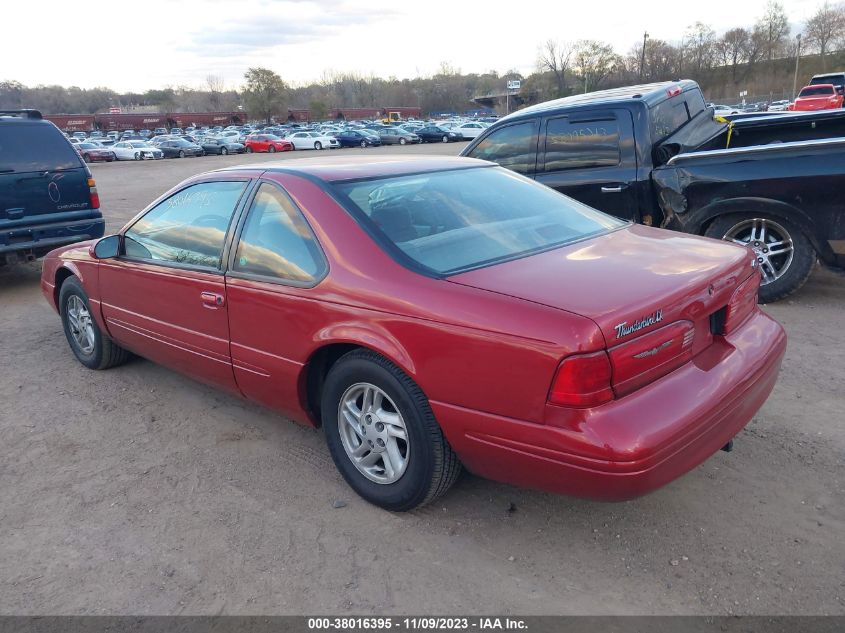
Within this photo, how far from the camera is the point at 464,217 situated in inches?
128

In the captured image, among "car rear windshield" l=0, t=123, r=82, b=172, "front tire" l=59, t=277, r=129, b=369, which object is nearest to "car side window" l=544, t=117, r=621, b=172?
"front tire" l=59, t=277, r=129, b=369

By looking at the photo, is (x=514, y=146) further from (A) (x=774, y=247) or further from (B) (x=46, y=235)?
(B) (x=46, y=235)

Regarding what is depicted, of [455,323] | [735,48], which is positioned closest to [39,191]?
[455,323]

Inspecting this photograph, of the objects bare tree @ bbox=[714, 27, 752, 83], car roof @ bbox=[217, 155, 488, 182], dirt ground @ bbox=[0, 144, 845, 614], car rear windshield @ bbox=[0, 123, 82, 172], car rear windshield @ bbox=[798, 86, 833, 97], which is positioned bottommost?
dirt ground @ bbox=[0, 144, 845, 614]

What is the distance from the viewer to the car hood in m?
2.38

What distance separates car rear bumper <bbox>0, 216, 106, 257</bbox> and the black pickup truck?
473cm

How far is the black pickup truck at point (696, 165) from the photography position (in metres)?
5.25

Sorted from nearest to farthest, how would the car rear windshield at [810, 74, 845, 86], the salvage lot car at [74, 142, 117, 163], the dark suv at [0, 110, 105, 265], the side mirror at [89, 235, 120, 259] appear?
the side mirror at [89, 235, 120, 259]
the dark suv at [0, 110, 105, 265]
the car rear windshield at [810, 74, 845, 86]
the salvage lot car at [74, 142, 117, 163]

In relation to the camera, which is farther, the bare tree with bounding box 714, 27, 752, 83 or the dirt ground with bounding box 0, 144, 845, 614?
the bare tree with bounding box 714, 27, 752, 83

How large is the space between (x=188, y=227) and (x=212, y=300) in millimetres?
581

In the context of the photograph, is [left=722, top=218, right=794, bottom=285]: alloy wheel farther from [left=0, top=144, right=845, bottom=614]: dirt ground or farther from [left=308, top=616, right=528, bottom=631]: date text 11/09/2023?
[left=308, top=616, right=528, bottom=631]: date text 11/09/2023

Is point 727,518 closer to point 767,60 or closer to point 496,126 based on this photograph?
point 496,126

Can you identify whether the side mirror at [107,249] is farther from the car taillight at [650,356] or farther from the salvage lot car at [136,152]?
the salvage lot car at [136,152]

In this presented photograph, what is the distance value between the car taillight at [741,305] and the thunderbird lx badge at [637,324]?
0.60 meters
